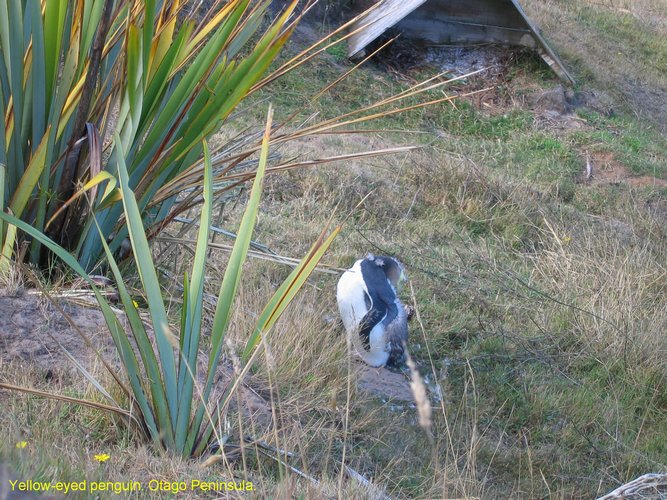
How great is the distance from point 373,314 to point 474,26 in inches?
326

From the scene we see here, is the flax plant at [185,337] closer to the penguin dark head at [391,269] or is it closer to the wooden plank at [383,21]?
the penguin dark head at [391,269]

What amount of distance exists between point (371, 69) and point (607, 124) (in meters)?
3.24

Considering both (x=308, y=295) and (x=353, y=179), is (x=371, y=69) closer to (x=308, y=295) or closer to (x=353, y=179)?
(x=353, y=179)

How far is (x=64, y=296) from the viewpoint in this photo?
9.89 ft

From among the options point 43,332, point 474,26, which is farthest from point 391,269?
point 474,26

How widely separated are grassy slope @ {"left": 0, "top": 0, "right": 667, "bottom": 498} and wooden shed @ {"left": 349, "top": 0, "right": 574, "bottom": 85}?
2.24m

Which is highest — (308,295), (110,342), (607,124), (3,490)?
(3,490)

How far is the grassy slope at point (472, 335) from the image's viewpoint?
261 centimetres

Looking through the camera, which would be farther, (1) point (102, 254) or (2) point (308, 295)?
(2) point (308, 295)

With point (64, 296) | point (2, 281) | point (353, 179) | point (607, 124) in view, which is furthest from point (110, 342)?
point (607, 124)

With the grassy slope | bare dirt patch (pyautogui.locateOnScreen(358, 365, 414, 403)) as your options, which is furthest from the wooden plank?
bare dirt patch (pyautogui.locateOnScreen(358, 365, 414, 403))

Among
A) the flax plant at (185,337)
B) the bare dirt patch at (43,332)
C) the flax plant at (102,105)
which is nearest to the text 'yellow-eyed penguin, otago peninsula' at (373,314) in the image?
the flax plant at (102,105)

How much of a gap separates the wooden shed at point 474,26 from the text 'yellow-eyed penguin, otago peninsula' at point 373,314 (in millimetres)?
7544

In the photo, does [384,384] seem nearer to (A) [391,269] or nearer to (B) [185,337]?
(A) [391,269]
